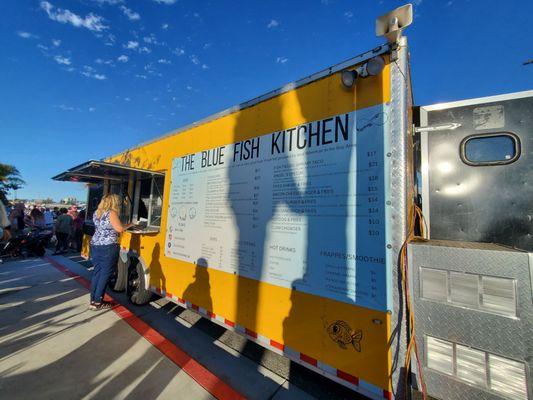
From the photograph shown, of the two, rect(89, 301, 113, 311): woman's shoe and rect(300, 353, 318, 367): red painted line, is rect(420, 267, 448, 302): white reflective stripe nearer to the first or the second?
rect(300, 353, 318, 367): red painted line

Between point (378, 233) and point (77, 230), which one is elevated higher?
point (378, 233)

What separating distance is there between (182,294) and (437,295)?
10.2 feet

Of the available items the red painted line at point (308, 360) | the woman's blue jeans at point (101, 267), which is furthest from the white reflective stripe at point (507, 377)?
the woman's blue jeans at point (101, 267)

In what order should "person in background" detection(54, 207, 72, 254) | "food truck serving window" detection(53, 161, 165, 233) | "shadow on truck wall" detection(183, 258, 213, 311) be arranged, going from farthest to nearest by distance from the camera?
"person in background" detection(54, 207, 72, 254) → "food truck serving window" detection(53, 161, 165, 233) → "shadow on truck wall" detection(183, 258, 213, 311)

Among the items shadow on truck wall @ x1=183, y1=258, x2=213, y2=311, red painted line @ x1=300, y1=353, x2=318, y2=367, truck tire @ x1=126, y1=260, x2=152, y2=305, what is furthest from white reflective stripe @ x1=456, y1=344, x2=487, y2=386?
truck tire @ x1=126, y1=260, x2=152, y2=305

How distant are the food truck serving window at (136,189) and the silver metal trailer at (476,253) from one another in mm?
3959

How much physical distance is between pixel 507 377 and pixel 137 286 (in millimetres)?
5055

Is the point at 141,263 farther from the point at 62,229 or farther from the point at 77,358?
the point at 62,229

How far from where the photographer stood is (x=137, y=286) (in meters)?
4.84

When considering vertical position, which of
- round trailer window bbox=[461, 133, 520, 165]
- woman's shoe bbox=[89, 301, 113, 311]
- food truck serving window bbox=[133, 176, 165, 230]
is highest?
round trailer window bbox=[461, 133, 520, 165]

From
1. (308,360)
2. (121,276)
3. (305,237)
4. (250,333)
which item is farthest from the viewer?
(121,276)

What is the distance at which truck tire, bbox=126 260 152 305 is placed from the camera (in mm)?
4645

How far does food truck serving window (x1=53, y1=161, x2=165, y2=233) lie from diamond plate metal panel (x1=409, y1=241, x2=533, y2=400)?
155 inches

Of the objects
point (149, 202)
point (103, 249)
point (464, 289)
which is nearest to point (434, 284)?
point (464, 289)
